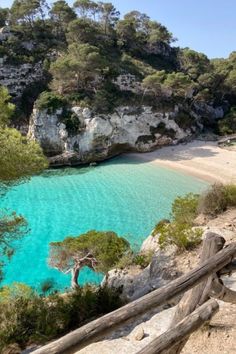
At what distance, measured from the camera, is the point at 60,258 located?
1117 cm

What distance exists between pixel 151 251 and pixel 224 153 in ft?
83.9

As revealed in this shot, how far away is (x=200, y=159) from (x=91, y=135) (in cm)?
1172

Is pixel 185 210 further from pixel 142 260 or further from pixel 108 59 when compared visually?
pixel 108 59

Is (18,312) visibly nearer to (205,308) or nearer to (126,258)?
(126,258)

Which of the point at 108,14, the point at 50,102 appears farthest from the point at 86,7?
the point at 50,102

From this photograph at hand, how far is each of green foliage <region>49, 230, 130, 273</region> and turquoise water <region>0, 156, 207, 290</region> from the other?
2.02 meters

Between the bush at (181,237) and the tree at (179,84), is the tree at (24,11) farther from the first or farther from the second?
the bush at (181,237)

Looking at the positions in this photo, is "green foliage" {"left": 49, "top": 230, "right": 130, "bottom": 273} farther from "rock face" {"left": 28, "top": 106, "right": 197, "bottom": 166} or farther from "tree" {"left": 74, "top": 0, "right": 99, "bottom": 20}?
"tree" {"left": 74, "top": 0, "right": 99, "bottom": 20}

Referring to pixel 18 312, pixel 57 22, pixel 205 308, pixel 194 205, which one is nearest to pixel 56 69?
pixel 57 22

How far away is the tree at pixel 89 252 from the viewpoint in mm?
10625

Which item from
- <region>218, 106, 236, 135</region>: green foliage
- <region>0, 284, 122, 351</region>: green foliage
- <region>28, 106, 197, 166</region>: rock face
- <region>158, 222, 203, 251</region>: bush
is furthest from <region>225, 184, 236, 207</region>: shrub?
<region>218, 106, 236, 135</region>: green foliage

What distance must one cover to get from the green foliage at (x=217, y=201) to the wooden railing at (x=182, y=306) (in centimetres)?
722

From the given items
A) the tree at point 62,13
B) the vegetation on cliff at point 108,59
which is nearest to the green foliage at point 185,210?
the vegetation on cliff at point 108,59

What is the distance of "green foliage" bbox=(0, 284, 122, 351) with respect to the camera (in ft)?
22.5
